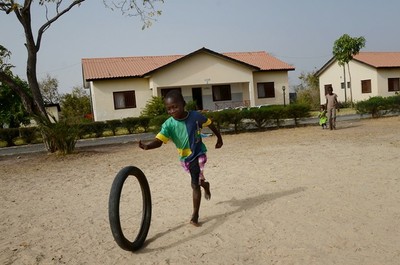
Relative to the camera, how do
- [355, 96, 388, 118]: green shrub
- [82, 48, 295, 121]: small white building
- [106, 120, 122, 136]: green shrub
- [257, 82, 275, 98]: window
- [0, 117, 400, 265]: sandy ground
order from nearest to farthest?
[0, 117, 400, 265]: sandy ground
[355, 96, 388, 118]: green shrub
[106, 120, 122, 136]: green shrub
[82, 48, 295, 121]: small white building
[257, 82, 275, 98]: window

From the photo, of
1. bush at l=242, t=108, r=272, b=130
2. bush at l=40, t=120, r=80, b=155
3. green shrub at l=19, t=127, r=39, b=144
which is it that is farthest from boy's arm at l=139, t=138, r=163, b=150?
green shrub at l=19, t=127, r=39, b=144

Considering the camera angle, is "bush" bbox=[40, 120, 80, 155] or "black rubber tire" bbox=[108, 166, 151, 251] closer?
"black rubber tire" bbox=[108, 166, 151, 251]

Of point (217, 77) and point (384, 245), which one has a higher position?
point (217, 77)

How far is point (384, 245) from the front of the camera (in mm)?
3127

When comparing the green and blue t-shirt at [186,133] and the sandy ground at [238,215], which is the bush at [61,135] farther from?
the green and blue t-shirt at [186,133]

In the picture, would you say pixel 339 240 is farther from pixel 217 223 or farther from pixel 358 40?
pixel 358 40

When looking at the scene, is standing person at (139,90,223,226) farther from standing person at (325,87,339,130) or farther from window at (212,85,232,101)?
window at (212,85,232,101)

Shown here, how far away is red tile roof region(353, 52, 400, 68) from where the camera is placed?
31.5 metres

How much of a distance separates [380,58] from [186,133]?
35030 millimetres

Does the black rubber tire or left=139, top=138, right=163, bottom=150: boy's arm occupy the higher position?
left=139, top=138, right=163, bottom=150: boy's arm

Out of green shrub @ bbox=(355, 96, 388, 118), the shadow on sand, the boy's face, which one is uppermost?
the boy's face

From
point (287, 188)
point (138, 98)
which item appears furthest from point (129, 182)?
point (138, 98)

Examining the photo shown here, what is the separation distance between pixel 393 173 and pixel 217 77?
22.1 metres

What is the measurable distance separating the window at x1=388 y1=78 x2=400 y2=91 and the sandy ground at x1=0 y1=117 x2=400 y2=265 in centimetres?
2722
